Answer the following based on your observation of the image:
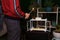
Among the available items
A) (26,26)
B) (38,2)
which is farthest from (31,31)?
(38,2)

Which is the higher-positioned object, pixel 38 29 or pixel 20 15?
pixel 20 15

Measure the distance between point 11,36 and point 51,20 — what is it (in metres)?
1.99

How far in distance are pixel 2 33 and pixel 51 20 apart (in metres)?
1.18

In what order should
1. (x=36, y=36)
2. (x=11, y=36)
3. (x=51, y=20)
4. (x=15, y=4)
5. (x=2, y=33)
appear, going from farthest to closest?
1. (x=51, y=20)
2. (x=2, y=33)
3. (x=36, y=36)
4. (x=11, y=36)
5. (x=15, y=4)

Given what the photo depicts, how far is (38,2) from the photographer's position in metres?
3.75

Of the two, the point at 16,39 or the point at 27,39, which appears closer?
the point at 16,39

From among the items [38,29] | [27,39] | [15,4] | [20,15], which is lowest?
→ [27,39]

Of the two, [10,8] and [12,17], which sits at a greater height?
[10,8]

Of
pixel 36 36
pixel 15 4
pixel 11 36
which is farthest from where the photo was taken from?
pixel 36 36

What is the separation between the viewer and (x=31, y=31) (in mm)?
3027

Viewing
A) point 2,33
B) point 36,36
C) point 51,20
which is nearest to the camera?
point 36,36

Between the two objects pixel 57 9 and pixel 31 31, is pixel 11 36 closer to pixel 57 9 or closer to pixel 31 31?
pixel 31 31

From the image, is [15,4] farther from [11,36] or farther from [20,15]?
[11,36]

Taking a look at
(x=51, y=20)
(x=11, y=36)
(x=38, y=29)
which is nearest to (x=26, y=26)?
(x=38, y=29)
